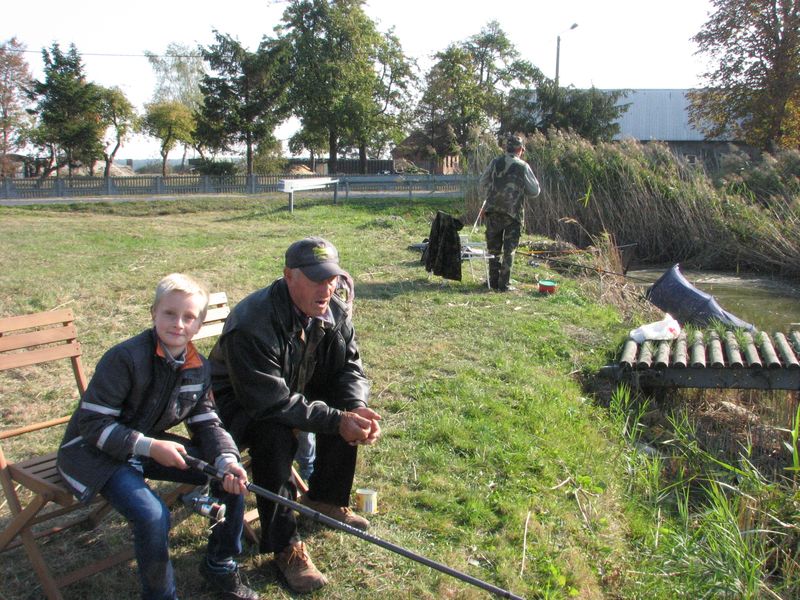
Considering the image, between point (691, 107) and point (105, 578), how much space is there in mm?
34845

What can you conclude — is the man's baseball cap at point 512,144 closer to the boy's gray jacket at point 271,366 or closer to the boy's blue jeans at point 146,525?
the boy's gray jacket at point 271,366

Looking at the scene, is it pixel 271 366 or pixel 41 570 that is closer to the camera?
→ pixel 41 570

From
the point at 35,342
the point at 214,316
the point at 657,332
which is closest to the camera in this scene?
the point at 35,342

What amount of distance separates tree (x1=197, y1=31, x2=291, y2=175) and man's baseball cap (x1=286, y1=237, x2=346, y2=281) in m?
33.3

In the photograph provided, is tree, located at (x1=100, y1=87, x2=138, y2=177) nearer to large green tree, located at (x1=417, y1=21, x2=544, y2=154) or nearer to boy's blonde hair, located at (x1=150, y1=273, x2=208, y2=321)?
large green tree, located at (x1=417, y1=21, x2=544, y2=154)

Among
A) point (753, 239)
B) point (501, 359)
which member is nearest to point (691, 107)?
point (753, 239)

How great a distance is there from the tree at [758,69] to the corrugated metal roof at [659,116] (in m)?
15.3

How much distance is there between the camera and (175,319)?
2824mm

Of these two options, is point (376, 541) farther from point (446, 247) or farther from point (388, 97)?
point (388, 97)

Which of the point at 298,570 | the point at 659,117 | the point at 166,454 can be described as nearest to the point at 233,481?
the point at 166,454

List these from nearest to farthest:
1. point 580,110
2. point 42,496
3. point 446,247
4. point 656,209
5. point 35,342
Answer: point 42,496
point 35,342
point 446,247
point 656,209
point 580,110

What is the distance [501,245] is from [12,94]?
29829 millimetres

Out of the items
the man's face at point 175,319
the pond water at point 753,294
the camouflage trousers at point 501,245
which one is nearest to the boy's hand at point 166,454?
the man's face at point 175,319

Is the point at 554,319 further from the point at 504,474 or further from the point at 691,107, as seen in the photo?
the point at 691,107
